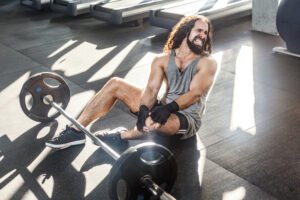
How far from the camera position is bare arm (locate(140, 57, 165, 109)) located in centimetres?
244

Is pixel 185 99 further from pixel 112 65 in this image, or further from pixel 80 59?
pixel 80 59

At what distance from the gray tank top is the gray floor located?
0.28 m

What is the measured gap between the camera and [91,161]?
2574 mm

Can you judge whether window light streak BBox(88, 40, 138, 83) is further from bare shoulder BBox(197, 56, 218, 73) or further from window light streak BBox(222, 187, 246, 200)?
window light streak BBox(222, 187, 246, 200)

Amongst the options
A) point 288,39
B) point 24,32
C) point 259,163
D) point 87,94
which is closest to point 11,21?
point 24,32

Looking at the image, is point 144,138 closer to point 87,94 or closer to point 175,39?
point 175,39

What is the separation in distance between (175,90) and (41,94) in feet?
3.31

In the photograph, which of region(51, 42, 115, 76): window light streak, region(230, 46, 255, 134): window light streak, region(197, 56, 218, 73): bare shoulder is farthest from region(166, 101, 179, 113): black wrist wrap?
region(51, 42, 115, 76): window light streak

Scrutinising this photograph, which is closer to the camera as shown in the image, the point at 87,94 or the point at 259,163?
the point at 259,163

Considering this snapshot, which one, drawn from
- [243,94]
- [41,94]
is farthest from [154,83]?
[243,94]

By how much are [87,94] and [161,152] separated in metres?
1.84

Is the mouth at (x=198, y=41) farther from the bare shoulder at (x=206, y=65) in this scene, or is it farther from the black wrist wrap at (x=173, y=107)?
the black wrist wrap at (x=173, y=107)

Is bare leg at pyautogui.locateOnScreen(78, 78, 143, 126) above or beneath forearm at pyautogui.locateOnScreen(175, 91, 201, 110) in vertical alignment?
beneath

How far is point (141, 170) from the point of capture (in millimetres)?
1954
